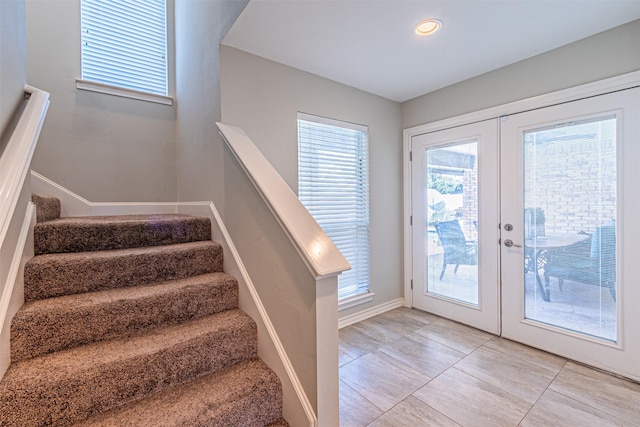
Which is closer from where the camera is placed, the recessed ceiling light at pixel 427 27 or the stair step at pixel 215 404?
the stair step at pixel 215 404

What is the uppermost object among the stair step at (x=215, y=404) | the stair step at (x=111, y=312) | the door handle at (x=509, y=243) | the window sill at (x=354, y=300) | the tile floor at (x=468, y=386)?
the door handle at (x=509, y=243)

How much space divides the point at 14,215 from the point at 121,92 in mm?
1877

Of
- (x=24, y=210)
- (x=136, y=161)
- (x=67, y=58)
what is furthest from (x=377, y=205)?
(x=67, y=58)

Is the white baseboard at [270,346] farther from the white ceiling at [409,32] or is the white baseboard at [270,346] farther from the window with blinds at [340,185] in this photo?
the white ceiling at [409,32]

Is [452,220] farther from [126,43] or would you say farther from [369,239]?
[126,43]

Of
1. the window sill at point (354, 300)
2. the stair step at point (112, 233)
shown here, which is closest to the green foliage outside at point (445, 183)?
the window sill at point (354, 300)

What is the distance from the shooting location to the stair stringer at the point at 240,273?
1.29m

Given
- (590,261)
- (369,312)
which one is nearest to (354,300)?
(369,312)

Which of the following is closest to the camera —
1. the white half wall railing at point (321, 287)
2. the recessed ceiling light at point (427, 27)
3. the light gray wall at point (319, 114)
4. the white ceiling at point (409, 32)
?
the white half wall railing at point (321, 287)

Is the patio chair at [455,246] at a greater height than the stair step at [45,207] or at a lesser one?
lesser

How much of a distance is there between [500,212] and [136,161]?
3468 mm

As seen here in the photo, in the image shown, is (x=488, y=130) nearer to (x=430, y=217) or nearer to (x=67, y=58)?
(x=430, y=217)

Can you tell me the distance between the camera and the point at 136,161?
2.72 m

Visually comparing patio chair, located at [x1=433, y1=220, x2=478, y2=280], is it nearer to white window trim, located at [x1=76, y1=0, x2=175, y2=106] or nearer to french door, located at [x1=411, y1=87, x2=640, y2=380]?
french door, located at [x1=411, y1=87, x2=640, y2=380]
